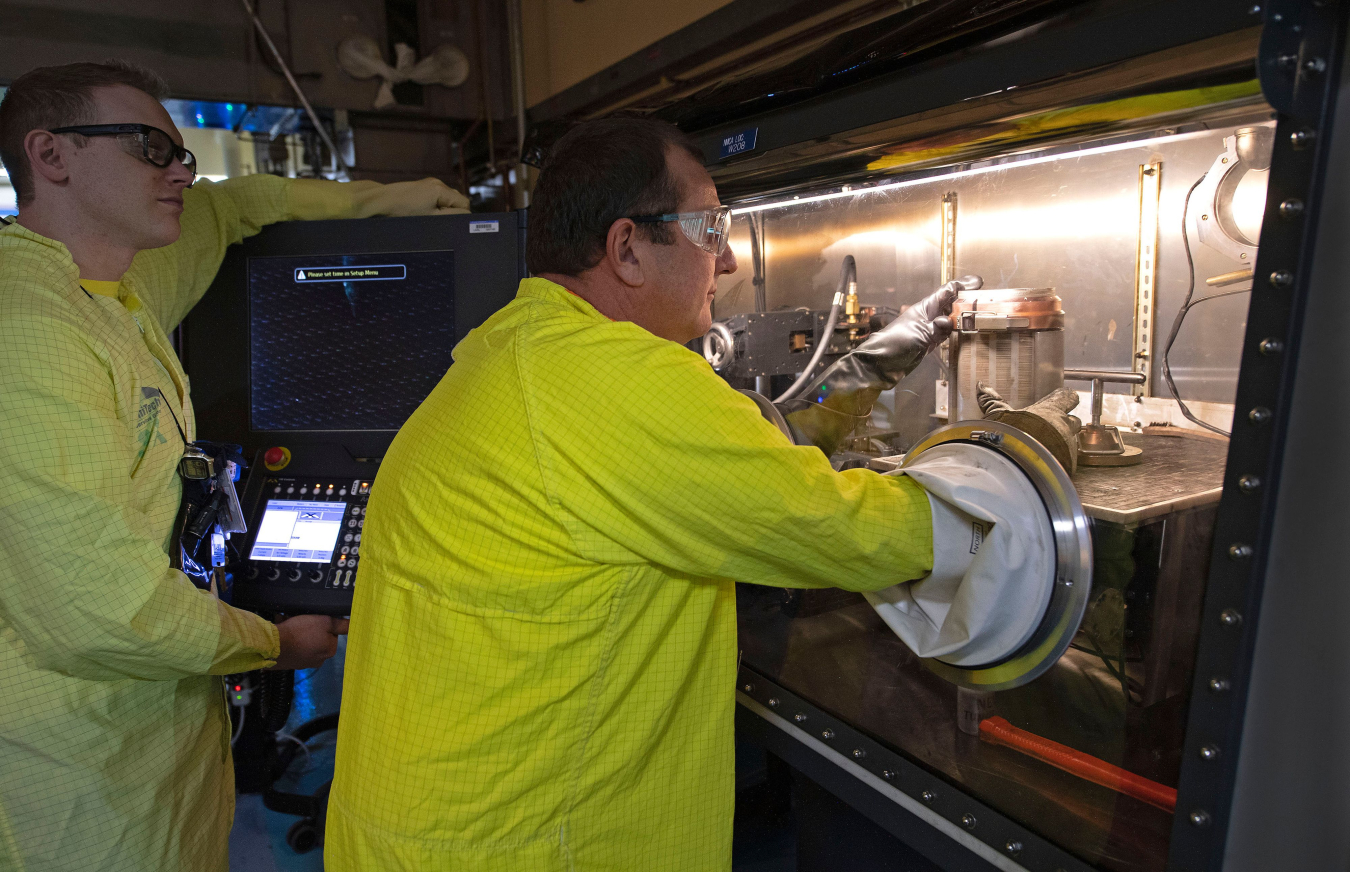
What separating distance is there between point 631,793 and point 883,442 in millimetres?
794

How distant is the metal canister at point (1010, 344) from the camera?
1290 mm

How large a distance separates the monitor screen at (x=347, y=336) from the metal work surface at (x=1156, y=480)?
1.40m

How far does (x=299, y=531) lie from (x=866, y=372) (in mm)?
1276

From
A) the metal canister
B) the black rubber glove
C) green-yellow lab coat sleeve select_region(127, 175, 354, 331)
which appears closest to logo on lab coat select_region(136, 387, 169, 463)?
green-yellow lab coat sleeve select_region(127, 175, 354, 331)

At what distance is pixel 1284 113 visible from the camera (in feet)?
2.55

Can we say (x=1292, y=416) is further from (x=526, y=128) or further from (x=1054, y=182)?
(x=526, y=128)

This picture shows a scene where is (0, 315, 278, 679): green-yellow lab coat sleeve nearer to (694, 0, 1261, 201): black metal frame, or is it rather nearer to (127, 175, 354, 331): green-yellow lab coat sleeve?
(127, 175, 354, 331): green-yellow lab coat sleeve

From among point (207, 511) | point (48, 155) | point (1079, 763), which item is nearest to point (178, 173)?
point (48, 155)

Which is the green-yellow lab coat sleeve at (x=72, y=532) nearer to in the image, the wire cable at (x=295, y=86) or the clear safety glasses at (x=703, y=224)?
the clear safety glasses at (x=703, y=224)

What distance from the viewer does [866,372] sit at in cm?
162

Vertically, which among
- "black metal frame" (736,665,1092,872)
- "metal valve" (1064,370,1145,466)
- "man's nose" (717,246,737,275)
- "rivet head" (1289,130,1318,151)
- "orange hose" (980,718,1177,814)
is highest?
"rivet head" (1289,130,1318,151)

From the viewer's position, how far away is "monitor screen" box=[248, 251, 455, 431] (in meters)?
2.00

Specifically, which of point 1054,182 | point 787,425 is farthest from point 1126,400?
point 787,425

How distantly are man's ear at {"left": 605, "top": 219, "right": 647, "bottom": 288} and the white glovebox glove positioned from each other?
0.45m
